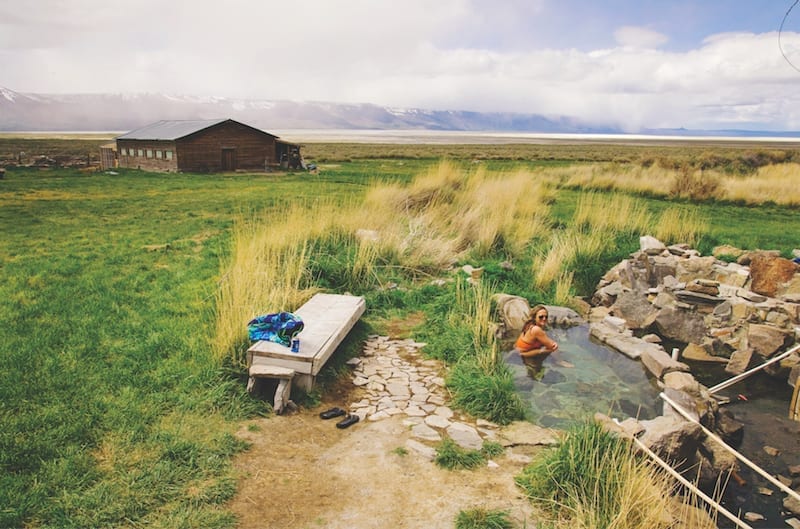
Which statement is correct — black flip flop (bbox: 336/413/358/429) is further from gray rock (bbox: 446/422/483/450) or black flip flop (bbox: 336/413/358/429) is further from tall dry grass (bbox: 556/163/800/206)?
tall dry grass (bbox: 556/163/800/206)

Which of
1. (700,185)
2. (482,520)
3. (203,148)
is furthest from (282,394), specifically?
(203,148)

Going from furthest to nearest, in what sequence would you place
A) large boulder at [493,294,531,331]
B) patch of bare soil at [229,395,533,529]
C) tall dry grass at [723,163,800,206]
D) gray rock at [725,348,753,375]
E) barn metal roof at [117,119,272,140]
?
barn metal roof at [117,119,272,140]
tall dry grass at [723,163,800,206]
large boulder at [493,294,531,331]
gray rock at [725,348,753,375]
patch of bare soil at [229,395,533,529]

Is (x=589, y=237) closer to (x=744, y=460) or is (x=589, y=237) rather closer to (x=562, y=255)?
(x=562, y=255)

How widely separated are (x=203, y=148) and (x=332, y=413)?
2817 centimetres

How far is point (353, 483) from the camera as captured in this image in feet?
11.4

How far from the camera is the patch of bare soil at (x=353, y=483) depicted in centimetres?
314

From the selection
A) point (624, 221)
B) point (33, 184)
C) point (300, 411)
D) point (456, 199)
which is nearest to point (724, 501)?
point (300, 411)

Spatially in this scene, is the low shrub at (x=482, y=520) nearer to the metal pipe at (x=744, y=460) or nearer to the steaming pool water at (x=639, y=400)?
the steaming pool water at (x=639, y=400)

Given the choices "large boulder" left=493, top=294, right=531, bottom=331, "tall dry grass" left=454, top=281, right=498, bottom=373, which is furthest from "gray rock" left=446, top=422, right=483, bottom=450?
"large boulder" left=493, top=294, right=531, bottom=331

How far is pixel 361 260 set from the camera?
778 cm

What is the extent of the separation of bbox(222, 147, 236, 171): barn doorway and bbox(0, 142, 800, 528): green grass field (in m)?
18.7

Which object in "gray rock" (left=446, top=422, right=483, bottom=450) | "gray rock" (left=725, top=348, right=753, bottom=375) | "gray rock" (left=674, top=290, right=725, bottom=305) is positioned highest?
"gray rock" (left=674, top=290, right=725, bottom=305)

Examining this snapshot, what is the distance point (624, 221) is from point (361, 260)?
6.33 m

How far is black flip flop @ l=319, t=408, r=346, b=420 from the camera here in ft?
14.3
